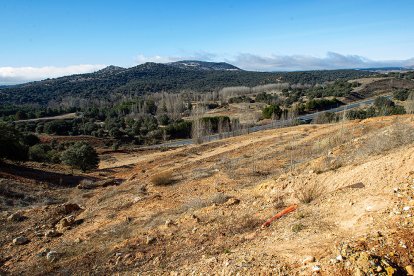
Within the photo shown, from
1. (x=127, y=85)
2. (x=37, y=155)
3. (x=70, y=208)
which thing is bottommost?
(x=37, y=155)

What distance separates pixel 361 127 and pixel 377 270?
22.4 m

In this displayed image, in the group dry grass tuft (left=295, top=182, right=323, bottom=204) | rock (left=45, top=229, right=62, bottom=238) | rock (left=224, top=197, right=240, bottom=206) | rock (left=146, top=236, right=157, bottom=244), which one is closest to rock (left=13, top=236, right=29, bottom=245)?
rock (left=45, top=229, right=62, bottom=238)

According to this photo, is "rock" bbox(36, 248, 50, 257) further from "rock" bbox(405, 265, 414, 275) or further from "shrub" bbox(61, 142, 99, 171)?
"shrub" bbox(61, 142, 99, 171)

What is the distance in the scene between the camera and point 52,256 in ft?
27.5

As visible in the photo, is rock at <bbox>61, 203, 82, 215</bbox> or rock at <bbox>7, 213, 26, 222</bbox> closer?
rock at <bbox>7, 213, 26, 222</bbox>

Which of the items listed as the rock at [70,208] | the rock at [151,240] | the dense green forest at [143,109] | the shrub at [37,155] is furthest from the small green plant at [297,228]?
the shrub at [37,155]

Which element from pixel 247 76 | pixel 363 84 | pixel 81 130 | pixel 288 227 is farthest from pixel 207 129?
pixel 247 76

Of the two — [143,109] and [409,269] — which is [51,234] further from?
[143,109]

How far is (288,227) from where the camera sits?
725cm

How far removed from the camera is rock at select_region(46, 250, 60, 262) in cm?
828

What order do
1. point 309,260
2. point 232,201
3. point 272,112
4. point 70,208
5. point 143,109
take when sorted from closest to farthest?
1. point 309,260
2. point 232,201
3. point 70,208
4. point 272,112
5. point 143,109

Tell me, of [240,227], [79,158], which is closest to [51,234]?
[240,227]

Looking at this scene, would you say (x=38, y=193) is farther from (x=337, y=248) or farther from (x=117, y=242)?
(x=337, y=248)

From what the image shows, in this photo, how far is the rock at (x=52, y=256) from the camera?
27.2 feet
